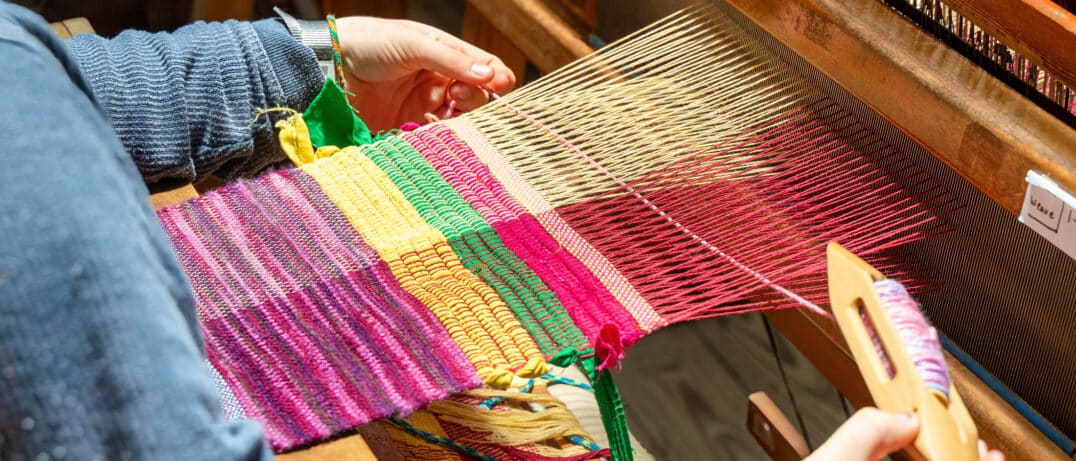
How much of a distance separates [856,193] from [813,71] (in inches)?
8.3

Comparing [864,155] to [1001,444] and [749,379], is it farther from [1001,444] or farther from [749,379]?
[749,379]

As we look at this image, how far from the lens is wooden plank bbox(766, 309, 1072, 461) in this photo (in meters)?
1.14

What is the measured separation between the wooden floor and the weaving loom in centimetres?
75

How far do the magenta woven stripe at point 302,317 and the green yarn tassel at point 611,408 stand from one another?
12cm

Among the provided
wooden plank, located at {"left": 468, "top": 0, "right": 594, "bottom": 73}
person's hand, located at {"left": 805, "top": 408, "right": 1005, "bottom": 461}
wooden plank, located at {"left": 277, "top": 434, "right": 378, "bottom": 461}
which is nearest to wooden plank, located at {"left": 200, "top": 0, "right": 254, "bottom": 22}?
wooden plank, located at {"left": 468, "top": 0, "right": 594, "bottom": 73}

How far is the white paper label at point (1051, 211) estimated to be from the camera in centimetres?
98

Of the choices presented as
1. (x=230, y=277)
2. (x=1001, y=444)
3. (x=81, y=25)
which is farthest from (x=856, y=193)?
(x=81, y=25)

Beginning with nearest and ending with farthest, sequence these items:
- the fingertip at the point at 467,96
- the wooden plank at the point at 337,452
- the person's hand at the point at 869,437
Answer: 1. the person's hand at the point at 869,437
2. the wooden plank at the point at 337,452
3. the fingertip at the point at 467,96

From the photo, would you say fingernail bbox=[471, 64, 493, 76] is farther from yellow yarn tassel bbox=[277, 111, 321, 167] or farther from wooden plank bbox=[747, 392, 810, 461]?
wooden plank bbox=[747, 392, 810, 461]

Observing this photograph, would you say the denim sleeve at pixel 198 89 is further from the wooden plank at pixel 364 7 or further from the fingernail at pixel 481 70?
the wooden plank at pixel 364 7

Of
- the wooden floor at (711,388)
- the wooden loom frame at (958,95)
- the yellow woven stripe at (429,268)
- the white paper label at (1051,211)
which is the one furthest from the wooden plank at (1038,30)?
the wooden floor at (711,388)

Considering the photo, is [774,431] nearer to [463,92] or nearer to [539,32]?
[463,92]

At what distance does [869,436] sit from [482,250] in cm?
51

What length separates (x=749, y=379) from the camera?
2.09 metres
